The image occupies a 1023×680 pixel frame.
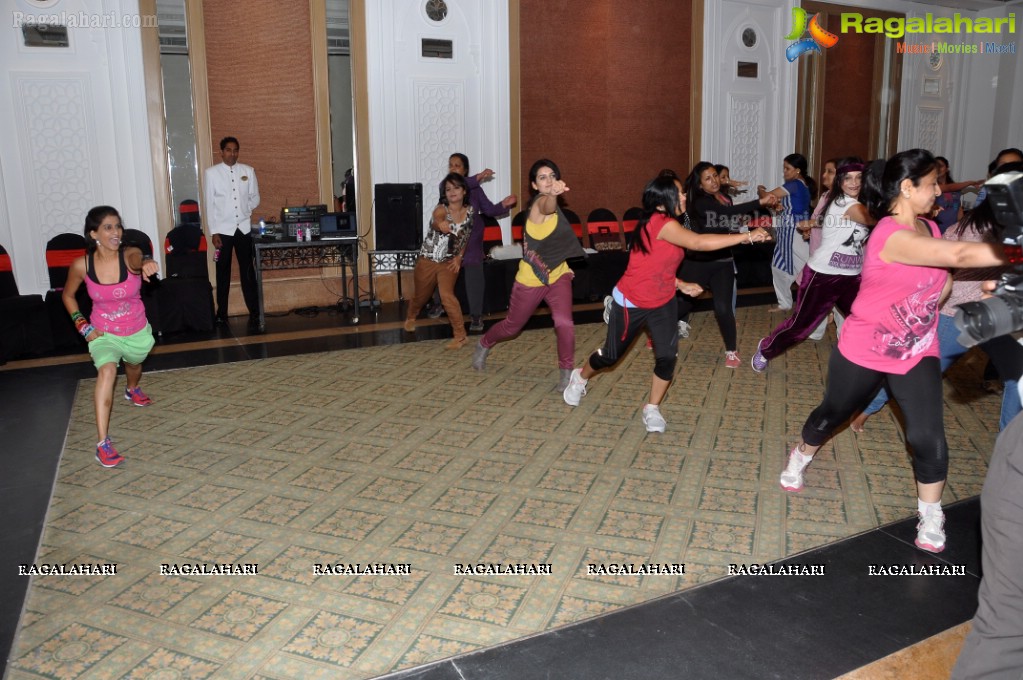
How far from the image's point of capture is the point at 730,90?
11.2 m

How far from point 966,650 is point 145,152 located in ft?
26.7

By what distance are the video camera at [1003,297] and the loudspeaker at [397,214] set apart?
6892mm

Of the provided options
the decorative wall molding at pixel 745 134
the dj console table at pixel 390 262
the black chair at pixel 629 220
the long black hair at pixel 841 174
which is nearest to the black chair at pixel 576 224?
the black chair at pixel 629 220

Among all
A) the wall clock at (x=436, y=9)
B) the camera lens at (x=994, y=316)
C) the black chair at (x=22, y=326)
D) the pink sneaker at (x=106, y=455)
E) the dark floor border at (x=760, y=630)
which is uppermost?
the wall clock at (x=436, y=9)

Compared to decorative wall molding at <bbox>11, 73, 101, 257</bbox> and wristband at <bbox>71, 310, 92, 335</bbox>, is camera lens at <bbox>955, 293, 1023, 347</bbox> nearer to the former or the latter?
wristband at <bbox>71, 310, 92, 335</bbox>

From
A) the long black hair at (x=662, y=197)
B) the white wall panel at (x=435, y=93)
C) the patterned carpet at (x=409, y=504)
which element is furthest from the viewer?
the white wall panel at (x=435, y=93)

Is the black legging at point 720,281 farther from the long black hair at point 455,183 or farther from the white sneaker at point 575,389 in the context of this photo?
the long black hair at point 455,183

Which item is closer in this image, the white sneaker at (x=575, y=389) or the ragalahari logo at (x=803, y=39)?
the white sneaker at (x=575, y=389)

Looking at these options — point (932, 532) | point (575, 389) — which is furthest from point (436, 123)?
point (932, 532)

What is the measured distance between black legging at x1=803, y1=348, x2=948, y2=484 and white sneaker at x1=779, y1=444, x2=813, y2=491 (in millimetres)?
575

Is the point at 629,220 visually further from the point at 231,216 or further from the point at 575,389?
the point at 575,389

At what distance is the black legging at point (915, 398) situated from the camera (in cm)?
304

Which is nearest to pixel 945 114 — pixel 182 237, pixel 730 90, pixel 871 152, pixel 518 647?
pixel 871 152

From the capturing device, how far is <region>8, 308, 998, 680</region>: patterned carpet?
9.23 feet
